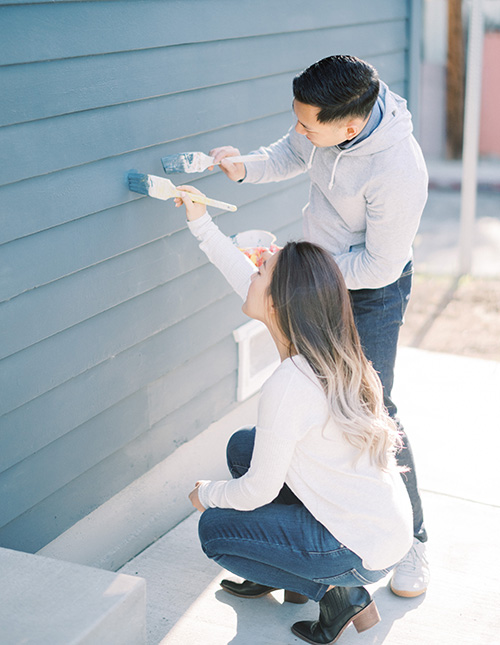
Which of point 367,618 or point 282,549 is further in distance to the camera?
point 367,618

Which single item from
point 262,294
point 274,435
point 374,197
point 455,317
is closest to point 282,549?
point 274,435

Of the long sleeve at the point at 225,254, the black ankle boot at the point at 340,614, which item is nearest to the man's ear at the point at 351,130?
the long sleeve at the point at 225,254

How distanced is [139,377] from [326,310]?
3.26ft

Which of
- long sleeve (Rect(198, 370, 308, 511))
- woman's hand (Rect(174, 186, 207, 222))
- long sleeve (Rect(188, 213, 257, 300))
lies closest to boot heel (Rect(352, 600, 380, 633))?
long sleeve (Rect(198, 370, 308, 511))

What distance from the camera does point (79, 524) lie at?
9.04 feet

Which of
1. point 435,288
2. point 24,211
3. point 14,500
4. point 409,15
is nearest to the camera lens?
point 24,211

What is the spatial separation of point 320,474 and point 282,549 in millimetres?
260

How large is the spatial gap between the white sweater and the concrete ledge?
0.43 metres

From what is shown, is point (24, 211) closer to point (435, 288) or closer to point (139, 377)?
point (139, 377)

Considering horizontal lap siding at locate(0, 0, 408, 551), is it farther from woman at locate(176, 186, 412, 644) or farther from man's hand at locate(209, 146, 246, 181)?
woman at locate(176, 186, 412, 644)

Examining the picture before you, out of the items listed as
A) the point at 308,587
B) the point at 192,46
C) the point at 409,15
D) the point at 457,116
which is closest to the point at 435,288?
the point at 409,15

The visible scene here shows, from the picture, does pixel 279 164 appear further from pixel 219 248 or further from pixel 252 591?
pixel 252 591

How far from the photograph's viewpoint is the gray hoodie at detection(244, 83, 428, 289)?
95.8 inches

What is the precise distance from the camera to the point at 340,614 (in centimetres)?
235
